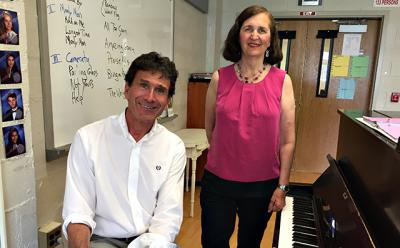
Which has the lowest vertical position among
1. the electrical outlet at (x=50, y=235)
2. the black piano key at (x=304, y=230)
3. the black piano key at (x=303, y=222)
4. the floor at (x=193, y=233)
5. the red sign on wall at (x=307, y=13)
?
the floor at (x=193, y=233)

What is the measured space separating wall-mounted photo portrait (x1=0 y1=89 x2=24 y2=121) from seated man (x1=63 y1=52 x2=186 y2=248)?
0.78 feet

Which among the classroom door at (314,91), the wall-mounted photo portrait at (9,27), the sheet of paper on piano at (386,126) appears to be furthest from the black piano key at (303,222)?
the classroom door at (314,91)

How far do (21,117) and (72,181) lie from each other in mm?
321

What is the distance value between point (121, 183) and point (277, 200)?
0.63 m

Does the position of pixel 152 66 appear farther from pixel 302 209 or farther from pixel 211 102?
pixel 302 209

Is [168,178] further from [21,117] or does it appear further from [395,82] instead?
[395,82]

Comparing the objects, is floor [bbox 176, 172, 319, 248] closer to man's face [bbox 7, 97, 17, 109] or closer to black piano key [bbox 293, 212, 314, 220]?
black piano key [bbox 293, 212, 314, 220]

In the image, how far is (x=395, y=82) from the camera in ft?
11.7

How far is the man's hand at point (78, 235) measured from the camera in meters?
1.06

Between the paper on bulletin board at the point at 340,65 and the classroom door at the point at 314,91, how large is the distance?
2.3 inches

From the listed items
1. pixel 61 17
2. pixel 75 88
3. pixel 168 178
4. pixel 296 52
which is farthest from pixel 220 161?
pixel 296 52

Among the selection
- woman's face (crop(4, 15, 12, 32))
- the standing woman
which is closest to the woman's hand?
the standing woman

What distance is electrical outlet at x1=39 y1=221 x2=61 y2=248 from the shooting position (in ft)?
4.57

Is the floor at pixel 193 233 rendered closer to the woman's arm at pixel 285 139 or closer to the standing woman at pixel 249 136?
the standing woman at pixel 249 136
